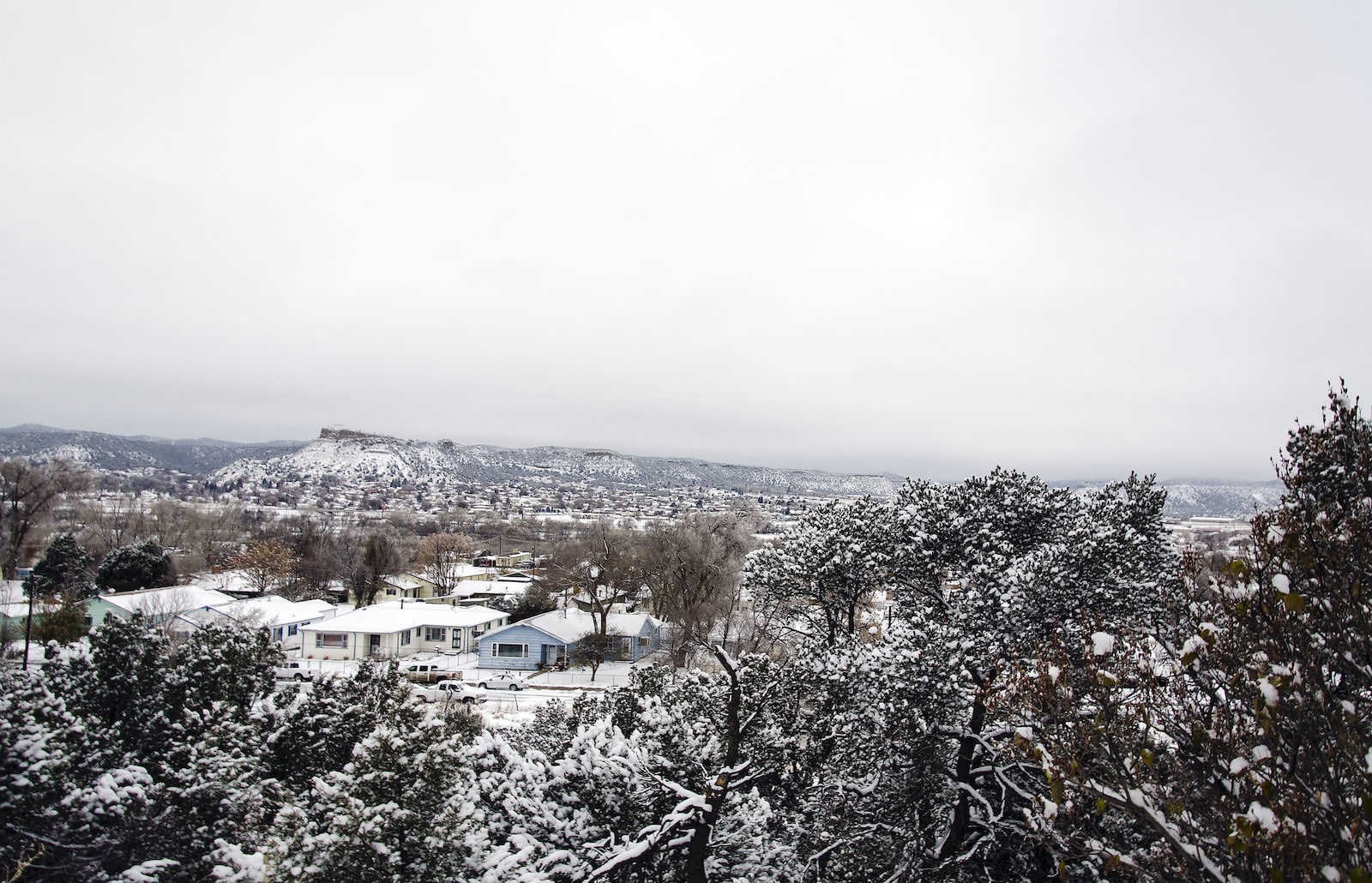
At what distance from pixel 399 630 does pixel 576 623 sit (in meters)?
8.61

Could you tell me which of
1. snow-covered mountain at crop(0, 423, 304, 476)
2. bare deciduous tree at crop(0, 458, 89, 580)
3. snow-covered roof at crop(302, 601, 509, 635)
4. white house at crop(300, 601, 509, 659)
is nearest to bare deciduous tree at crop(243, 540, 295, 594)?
snow-covered roof at crop(302, 601, 509, 635)

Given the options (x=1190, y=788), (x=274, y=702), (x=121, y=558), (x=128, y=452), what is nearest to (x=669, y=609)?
(x=274, y=702)

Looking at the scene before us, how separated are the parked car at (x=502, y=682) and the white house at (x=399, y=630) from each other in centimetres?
562

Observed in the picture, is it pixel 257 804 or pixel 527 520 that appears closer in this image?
pixel 257 804

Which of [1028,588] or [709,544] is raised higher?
[1028,588]

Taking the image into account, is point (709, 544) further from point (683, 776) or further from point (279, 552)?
point (279, 552)

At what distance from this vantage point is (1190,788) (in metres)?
4.63

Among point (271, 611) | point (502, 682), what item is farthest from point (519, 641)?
point (271, 611)

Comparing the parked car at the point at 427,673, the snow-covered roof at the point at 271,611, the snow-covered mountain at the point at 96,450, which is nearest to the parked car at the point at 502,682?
the parked car at the point at 427,673

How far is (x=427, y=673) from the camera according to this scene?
27.3 m

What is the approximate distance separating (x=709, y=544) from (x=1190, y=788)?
1123 inches

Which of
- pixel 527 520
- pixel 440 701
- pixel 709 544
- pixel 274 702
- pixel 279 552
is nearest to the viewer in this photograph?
pixel 274 702

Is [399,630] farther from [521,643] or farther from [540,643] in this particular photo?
[540,643]

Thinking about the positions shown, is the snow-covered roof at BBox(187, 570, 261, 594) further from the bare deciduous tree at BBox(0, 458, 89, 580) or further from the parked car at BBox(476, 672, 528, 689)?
the parked car at BBox(476, 672, 528, 689)
